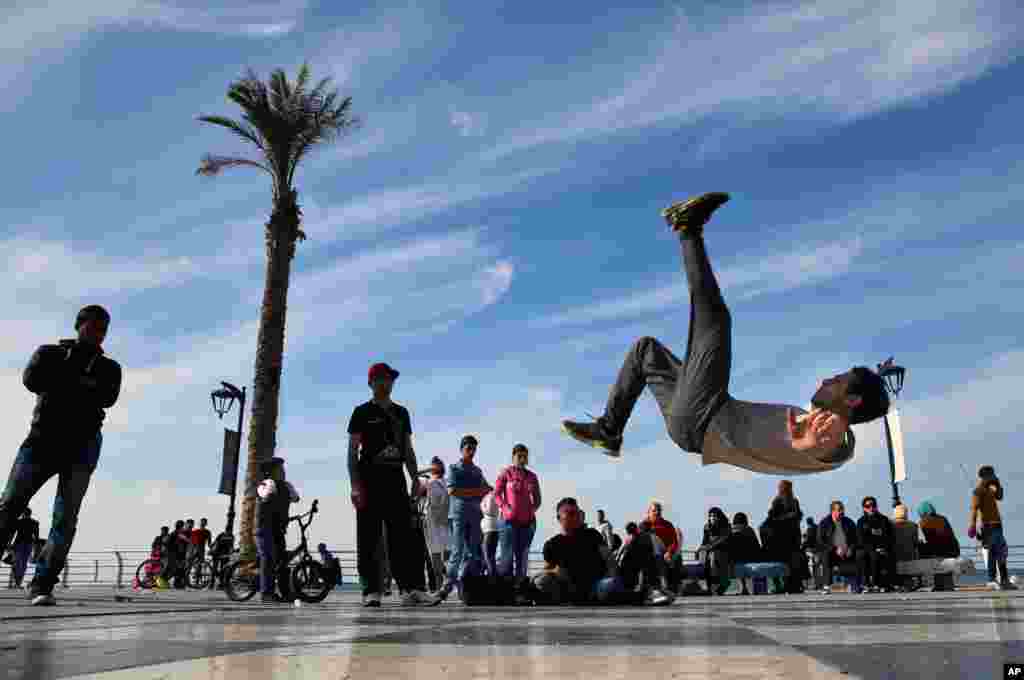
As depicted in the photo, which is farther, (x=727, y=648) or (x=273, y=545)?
(x=273, y=545)

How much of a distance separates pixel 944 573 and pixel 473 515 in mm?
7917

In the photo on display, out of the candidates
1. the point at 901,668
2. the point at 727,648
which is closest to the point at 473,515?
the point at 727,648

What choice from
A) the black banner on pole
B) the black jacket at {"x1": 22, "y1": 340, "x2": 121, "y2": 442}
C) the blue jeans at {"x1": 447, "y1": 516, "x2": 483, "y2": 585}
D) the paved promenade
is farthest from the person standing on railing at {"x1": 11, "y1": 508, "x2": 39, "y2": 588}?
the paved promenade

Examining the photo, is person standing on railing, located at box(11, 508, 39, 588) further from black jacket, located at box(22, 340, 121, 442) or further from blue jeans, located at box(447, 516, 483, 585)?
black jacket, located at box(22, 340, 121, 442)

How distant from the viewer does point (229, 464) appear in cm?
2070

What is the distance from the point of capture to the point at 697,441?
18.9 ft

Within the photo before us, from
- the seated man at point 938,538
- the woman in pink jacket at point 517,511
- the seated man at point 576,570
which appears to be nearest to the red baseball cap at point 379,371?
the seated man at point 576,570

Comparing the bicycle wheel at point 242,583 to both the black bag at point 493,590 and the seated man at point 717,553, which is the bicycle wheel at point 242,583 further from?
the seated man at point 717,553

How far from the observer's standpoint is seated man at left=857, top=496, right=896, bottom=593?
13805mm

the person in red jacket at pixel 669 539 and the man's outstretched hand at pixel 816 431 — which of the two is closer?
the man's outstretched hand at pixel 816 431

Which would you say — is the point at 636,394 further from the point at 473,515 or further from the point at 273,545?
the point at 273,545

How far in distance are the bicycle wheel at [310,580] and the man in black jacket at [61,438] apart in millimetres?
4130

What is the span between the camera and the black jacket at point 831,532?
14201 mm

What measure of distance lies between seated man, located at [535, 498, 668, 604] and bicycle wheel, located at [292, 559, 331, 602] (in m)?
3.20
